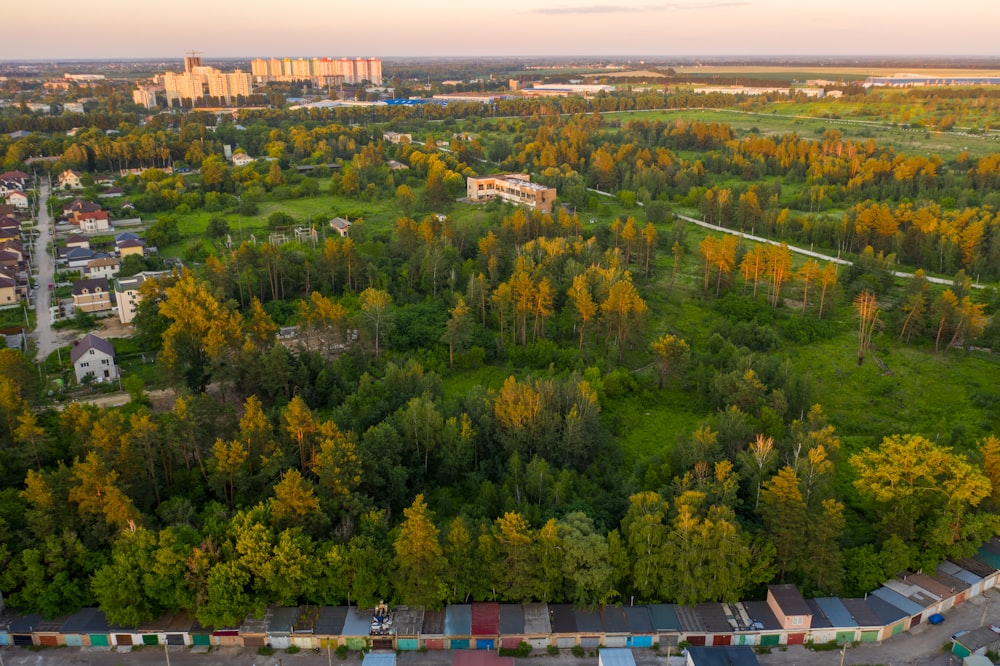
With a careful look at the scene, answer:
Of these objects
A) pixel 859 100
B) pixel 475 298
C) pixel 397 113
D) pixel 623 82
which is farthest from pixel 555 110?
pixel 475 298

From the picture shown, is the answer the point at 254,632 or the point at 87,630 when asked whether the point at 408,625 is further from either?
the point at 87,630

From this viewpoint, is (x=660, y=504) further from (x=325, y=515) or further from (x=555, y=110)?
(x=555, y=110)

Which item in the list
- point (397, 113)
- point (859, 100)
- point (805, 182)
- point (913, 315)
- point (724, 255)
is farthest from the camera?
point (859, 100)

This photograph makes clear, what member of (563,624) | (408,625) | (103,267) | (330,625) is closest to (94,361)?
(103,267)

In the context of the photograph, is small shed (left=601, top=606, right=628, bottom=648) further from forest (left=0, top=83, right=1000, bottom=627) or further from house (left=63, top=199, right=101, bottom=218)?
house (left=63, top=199, right=101, bottom=218)

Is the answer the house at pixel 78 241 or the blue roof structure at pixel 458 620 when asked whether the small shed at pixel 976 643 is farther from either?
the house at pixel 78 241

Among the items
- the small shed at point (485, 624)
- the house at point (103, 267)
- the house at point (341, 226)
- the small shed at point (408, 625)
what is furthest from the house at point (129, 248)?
the small shed at point (485, 624)

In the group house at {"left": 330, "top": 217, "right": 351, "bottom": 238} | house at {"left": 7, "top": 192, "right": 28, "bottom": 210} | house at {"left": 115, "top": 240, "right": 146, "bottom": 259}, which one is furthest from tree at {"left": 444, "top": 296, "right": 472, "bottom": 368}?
house at {"left": 7, "top": 192, "right": 28, "bottom": 210}
